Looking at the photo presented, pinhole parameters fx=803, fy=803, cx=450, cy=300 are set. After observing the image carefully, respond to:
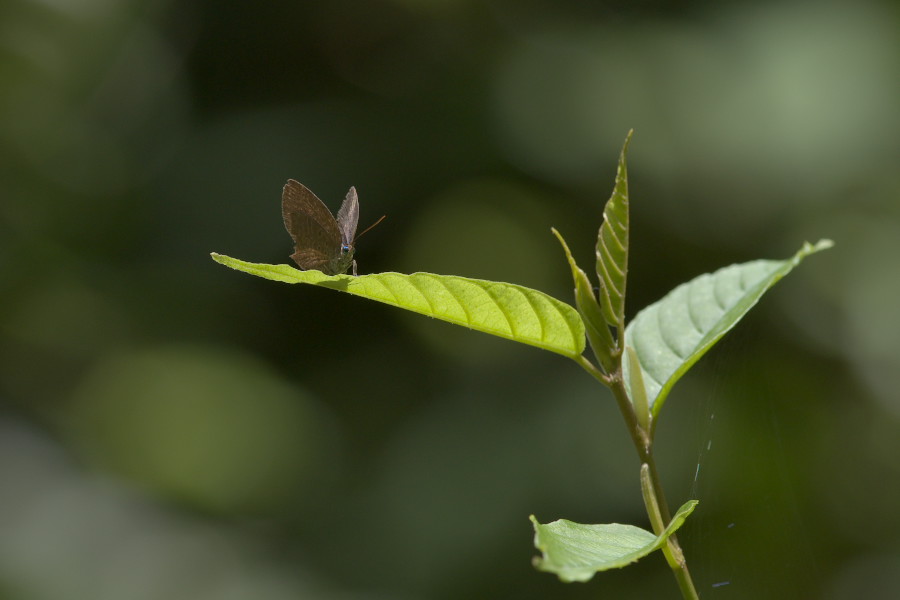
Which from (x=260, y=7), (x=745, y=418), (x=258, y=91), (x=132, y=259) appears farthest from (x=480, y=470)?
(x=260, y=7)

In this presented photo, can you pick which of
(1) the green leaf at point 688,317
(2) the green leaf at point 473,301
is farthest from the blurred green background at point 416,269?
(2) the green leaf at point 473,301

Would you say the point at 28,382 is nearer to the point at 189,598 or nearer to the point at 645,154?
the point at 189,598

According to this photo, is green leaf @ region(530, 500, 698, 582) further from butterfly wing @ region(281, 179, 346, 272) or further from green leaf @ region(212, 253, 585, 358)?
butterfly wing @ region(281, 179, 346, 272)

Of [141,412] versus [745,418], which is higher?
[745,418]

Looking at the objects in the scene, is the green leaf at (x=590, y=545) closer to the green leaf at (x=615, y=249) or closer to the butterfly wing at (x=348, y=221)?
the green leaf at (x=615, y=249)

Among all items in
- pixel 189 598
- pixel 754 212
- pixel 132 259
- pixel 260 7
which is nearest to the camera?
pixel 189 598

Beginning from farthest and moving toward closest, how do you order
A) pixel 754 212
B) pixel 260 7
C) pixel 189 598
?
pixel 260 7
pixel 754 212
pixel 189 598
